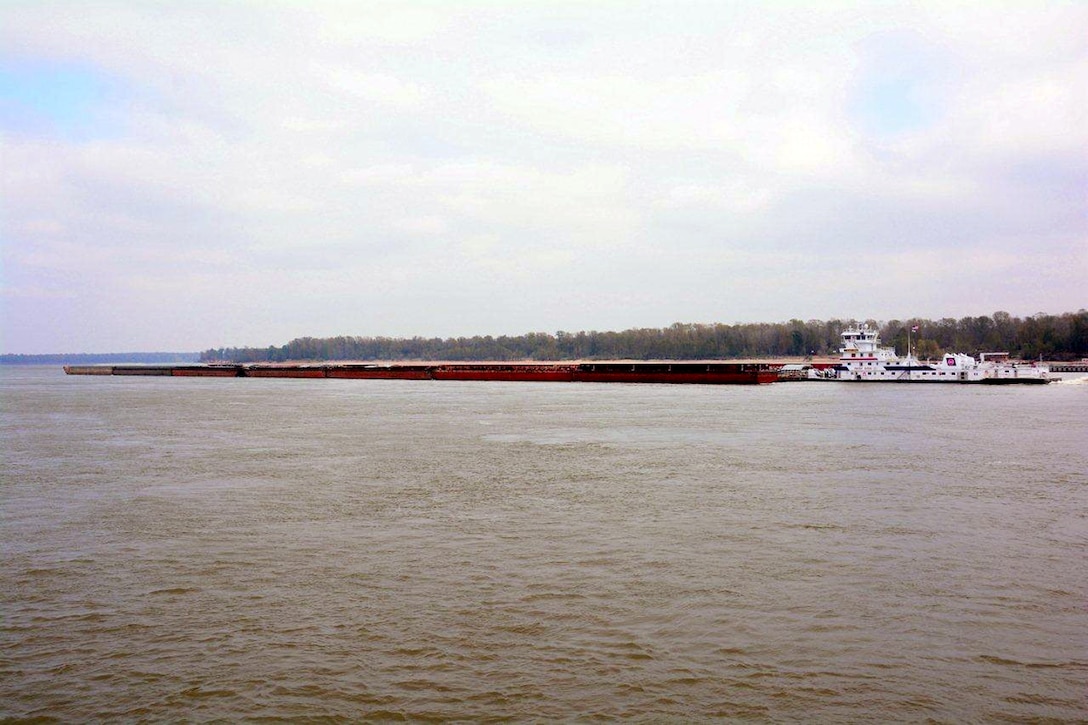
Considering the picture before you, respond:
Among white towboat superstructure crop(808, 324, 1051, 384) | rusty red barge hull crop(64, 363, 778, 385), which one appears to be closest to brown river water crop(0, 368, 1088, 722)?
white towboat superstructure crop(808, 324, 1051, 384)

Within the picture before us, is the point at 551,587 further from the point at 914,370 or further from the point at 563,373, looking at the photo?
the point at 563,373

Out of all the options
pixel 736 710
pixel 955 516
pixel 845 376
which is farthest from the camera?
pixel 845 376

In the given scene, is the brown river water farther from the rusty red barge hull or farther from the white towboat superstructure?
the rusty red barge hull

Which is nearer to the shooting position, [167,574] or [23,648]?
[23,648]

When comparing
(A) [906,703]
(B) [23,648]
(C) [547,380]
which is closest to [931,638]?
(A) [906,703]

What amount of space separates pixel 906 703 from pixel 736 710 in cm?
187

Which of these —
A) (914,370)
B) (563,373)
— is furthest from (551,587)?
(563,373)

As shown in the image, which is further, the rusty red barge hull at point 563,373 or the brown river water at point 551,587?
the rusty red barge hull at point 563,373

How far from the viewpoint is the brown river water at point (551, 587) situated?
29.6 ft

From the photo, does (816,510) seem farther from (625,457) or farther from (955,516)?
(625,457)

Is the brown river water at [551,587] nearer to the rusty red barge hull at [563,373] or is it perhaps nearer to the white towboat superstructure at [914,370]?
the white towboat superstructure at [914,370]

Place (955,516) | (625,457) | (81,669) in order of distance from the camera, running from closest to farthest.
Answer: (81,669) < (955,516) < (625,457)

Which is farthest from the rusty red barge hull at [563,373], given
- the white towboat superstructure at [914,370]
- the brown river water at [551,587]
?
the brown river water at [551,587]

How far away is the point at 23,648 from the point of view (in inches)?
412
